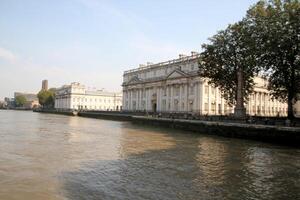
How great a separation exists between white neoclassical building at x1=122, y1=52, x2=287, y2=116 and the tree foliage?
77.4ft

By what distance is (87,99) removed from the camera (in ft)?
537

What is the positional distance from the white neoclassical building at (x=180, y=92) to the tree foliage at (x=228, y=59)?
23.6 m

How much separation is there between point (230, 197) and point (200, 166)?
21.4ft

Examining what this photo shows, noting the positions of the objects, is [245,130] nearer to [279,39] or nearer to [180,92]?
[279,39]

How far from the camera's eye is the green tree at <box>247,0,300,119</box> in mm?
36969

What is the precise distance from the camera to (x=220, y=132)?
138 feet

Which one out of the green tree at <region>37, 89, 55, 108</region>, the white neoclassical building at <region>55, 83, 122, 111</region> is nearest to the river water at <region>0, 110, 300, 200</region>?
the white neoclassical building at <region>55, 83, 122, 111</region>

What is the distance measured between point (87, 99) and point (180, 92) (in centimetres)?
8533

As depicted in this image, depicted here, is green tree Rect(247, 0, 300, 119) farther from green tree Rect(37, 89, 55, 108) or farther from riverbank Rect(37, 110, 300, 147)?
green tree Rect(37, 89, 55, 108)

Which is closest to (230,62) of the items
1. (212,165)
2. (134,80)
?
(212,165)

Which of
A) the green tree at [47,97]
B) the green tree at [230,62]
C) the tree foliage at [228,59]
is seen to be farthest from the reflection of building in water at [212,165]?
the green tree at [47,97]

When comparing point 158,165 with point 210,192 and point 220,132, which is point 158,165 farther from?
point 220,132

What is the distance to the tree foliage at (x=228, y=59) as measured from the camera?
151ft

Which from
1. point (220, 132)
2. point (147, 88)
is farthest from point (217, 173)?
point (147, 88)
